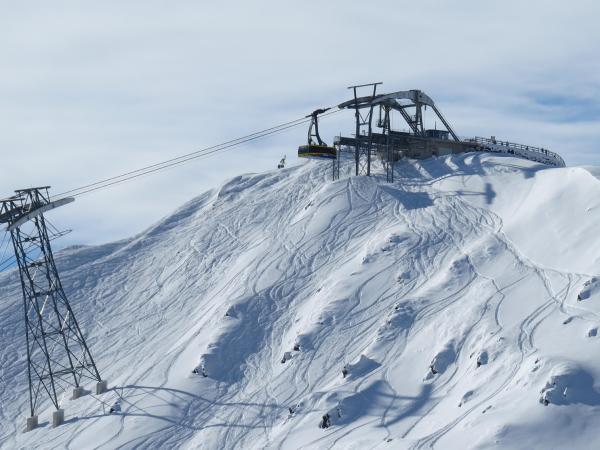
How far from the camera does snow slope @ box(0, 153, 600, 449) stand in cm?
4056

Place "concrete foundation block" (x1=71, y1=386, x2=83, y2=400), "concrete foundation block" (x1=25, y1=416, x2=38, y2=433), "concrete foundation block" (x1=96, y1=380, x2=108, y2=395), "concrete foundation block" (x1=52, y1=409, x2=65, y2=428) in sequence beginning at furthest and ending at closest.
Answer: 1. "concrete foundation block" (x1=71, y1=386, x2=83, y2=400)
2. "concrete foundation block" (x1=96, y1=380, x2=108, y2=395)
3. "concrete foundation block" (x1=25, y1=416, x2=38, y2=433)
4. "concrete foundation block" (x1=52, y1=409, x2=65, y2=428)

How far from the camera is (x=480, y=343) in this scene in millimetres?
44438

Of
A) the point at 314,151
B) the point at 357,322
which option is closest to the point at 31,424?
the point at 357,322

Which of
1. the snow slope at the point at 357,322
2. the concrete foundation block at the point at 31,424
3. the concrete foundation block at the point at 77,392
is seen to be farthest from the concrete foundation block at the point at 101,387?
the concrete foundation block at the point at 31,424

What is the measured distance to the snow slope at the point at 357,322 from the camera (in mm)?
40562

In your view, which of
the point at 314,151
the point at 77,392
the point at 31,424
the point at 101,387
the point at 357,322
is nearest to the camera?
the point at 357,322

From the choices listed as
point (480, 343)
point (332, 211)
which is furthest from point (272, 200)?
point (480, 343)

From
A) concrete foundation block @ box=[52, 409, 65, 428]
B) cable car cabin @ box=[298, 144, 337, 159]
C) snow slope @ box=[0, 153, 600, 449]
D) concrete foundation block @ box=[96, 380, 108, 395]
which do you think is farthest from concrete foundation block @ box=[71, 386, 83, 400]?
cable car cabin @ box=[298, 144, 337, 159]

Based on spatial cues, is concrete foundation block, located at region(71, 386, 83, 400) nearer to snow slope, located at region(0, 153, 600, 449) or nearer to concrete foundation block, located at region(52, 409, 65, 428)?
snow slope, located at region(0, 153, 600, 449)

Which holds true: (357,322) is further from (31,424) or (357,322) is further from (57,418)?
(31,424)

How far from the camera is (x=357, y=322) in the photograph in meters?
51.0

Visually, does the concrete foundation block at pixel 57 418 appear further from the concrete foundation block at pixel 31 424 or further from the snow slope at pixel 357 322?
the concrete foundation block at pixel 31 424

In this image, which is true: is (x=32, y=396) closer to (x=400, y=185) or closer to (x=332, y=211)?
(x=332, y=211)

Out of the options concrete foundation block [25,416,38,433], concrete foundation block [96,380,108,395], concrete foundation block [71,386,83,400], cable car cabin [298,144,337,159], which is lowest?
concrete foundation block [25,416,38,433]
